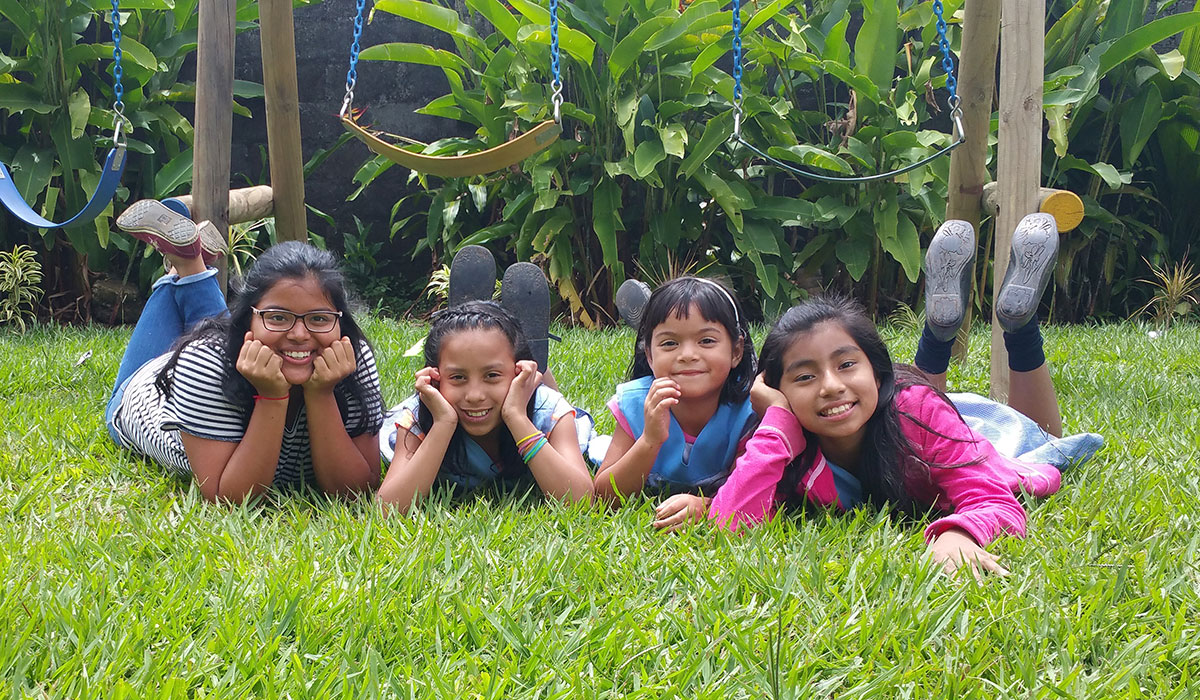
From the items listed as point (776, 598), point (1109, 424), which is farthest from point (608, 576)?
point (1109, 424)

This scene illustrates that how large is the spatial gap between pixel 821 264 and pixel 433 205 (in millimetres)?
2575

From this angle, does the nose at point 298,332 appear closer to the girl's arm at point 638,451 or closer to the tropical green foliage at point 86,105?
the girl's arm at point 638,451

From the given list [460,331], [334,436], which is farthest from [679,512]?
[334,436]

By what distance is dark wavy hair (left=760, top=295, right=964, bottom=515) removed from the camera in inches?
87.2

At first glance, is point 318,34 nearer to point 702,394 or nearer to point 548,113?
point 548,113

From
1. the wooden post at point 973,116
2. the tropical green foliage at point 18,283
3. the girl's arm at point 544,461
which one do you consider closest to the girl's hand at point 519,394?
the girl's arm at point 544,461

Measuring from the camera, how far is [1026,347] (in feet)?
8.96

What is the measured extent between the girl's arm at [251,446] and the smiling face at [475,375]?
1.29 feet

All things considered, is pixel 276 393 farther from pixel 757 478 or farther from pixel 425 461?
pixel 757 478

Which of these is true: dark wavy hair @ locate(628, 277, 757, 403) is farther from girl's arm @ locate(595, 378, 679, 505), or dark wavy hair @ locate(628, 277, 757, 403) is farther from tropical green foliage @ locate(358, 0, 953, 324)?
tropical green foliage @ locate(358, 0, 953, 324)

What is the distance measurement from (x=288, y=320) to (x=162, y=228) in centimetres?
90

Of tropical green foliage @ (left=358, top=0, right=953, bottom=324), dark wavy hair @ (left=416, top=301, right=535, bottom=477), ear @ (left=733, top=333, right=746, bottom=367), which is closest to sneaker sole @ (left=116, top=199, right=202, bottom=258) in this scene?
dark wavy hair @ (left=416, top=301, right=535, bottom=477)

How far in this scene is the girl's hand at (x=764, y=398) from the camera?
2.27m

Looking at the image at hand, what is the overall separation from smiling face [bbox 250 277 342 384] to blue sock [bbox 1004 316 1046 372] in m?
1.89
